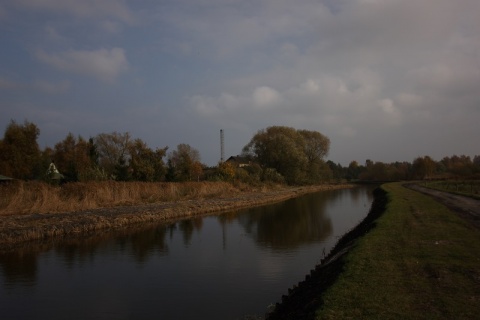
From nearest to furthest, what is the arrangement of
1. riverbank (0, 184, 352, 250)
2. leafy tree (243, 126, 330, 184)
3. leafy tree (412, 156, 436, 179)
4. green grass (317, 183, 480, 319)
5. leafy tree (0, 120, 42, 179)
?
→ green grass (317, 183, 480, 319), riverbank (0, 184, 352, 250), leafy tree (0, 120, 42, 179), leafy tree (243, 126, 330, 184), leafy tree (412, 156, 436, 179)

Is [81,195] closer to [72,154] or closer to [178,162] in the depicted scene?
[72,154]

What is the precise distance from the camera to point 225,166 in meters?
53.8

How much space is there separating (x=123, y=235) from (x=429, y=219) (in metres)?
14.2

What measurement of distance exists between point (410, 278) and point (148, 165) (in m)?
35.0

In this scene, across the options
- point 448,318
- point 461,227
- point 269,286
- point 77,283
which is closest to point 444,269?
point 448,318

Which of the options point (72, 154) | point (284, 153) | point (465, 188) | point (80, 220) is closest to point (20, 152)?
point (72, 154)

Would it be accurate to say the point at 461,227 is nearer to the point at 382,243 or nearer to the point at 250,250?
the point at 382,243

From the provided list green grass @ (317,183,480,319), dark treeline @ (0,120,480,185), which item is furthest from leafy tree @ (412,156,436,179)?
green grass @ (317,183,480,319)

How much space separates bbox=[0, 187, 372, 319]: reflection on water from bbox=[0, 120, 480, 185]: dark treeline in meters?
16.0

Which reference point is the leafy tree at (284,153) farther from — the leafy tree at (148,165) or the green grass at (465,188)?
the leafy tree at (148,165)

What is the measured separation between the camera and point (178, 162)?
67062mm

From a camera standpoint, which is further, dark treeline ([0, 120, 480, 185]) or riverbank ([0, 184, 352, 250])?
dark treeline ([0, 120, 480, 185])

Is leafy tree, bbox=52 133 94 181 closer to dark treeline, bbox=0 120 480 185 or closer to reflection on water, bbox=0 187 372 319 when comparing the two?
dark treeline, bbox=0 120 480 185

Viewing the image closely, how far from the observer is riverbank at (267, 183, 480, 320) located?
20.0ft
